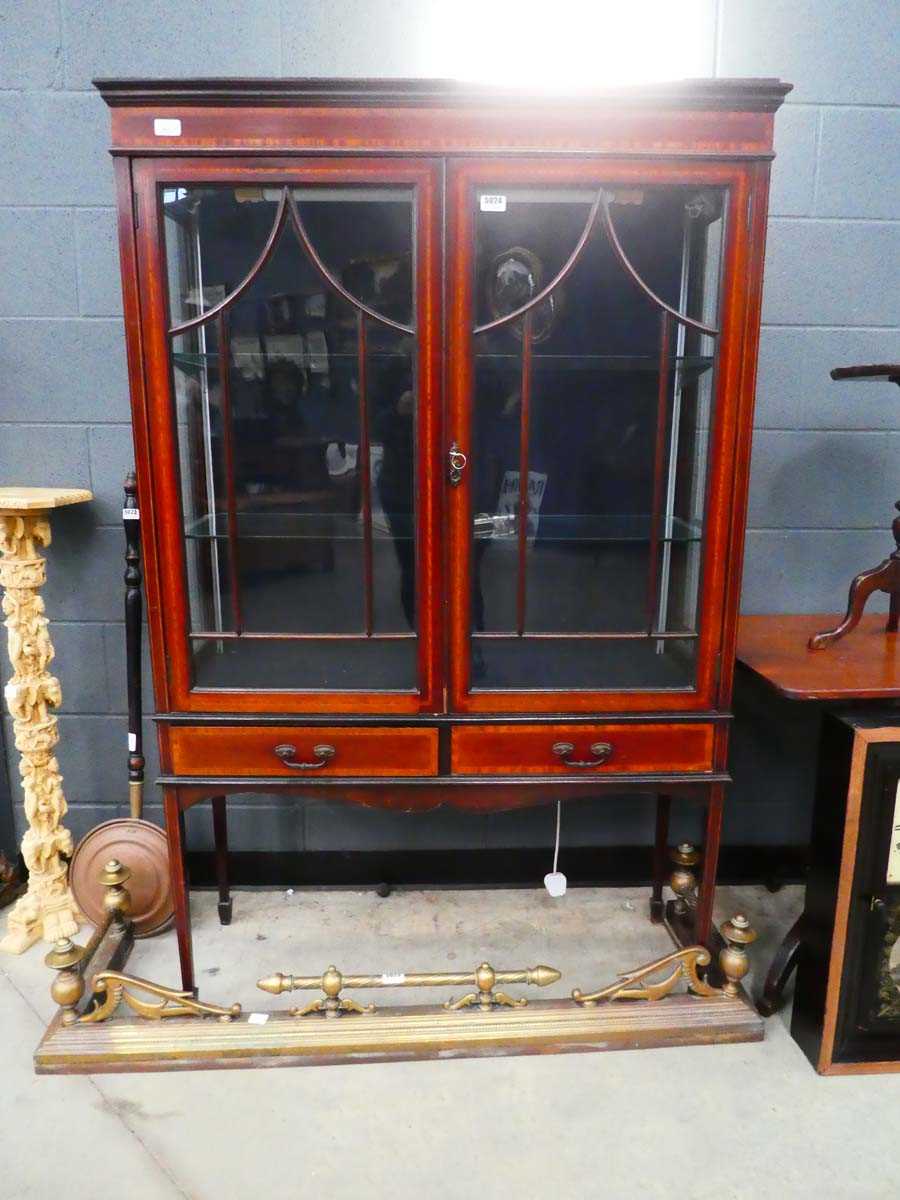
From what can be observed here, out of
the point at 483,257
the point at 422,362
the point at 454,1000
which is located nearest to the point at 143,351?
the point at 422,362

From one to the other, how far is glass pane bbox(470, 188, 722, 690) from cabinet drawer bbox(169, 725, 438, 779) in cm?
19

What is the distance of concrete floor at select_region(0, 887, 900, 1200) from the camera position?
1359 mm

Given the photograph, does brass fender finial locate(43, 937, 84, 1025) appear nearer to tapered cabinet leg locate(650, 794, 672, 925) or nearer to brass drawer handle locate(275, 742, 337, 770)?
brass drawer handle locate(275, 742, 337, 770)

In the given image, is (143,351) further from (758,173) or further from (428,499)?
(758,173)

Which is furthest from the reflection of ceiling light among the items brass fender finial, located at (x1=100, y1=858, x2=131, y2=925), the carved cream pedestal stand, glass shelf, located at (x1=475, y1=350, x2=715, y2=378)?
brass fender finial, located at (x1=100, y1=858, x2=131, y2=925)

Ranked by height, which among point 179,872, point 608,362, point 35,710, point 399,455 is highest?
point 608,362

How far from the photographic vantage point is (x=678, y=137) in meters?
1.38

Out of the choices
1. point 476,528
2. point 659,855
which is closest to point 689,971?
point 659,855

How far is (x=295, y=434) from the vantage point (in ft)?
5.06

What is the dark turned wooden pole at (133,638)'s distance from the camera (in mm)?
1873

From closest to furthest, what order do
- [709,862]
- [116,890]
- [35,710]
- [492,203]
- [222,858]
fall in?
[492,203]
[709,862]
[116,890]
[35,710]
[222,858]

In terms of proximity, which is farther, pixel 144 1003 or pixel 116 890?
pixel 116 890

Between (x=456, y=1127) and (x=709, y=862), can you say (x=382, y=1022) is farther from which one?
(x=709, y=862)

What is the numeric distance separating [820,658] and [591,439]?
0.64 meters
